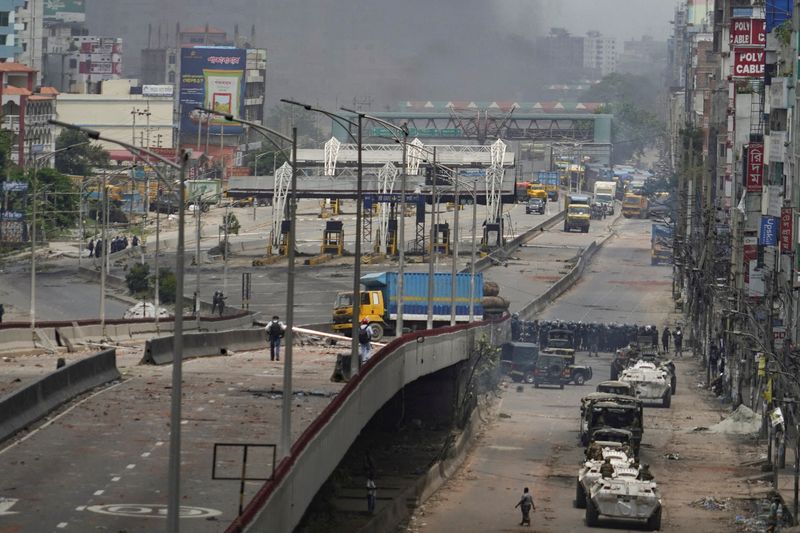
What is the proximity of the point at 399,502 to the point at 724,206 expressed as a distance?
79.3 metres

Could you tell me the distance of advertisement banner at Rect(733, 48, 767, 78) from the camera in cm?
10600

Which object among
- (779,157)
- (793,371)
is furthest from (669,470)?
(779,157)

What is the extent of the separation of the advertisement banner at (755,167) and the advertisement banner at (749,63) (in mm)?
6398

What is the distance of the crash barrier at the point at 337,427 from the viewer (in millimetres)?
34981

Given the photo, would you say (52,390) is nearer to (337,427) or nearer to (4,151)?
(337,427)

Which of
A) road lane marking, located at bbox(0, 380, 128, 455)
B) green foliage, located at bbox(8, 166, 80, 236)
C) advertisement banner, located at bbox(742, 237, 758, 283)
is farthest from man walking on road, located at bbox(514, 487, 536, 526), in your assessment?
green foliage, located at bbox(8, 166, 80, 236)

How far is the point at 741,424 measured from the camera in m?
76.1

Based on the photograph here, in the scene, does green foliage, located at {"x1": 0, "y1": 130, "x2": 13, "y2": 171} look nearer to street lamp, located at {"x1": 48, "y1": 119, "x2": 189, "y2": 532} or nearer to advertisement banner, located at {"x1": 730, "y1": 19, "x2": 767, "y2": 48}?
advertisement banner, located at {"x1": 730, "y1": 19, "x2": 767, "y2": 48}

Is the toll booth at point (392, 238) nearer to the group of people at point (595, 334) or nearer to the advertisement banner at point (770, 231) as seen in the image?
the group of people at point (595, 334)

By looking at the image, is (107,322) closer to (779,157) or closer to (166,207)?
(779,157)

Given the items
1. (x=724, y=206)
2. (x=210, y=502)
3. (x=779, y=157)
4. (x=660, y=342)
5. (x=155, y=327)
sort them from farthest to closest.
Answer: (x=724, y=206)
(x=660, y=342)
(x=779, y=157)
(x=155, y=327)
(x=210, y=502)

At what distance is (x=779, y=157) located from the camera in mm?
89812

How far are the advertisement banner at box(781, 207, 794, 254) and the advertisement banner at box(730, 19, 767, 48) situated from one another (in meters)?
25.6

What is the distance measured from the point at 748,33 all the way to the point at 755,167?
37.8 ft
